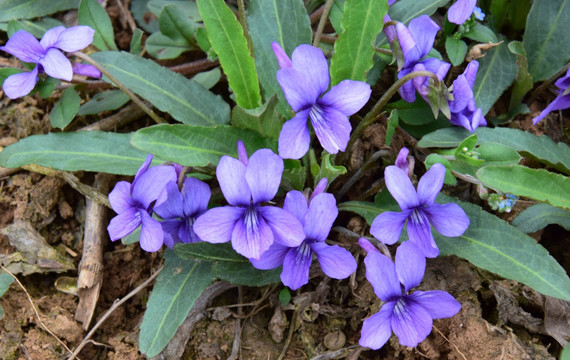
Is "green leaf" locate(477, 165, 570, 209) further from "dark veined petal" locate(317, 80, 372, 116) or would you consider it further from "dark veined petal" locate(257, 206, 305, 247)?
"dark veined petal" locate(257, 206, 305, 247)

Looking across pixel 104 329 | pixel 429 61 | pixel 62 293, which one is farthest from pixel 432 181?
pixel 62 293

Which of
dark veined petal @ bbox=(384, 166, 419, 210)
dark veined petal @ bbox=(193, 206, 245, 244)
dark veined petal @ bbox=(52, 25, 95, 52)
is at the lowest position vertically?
dark veined petal @ bbox=(193, 206, 245, 244)

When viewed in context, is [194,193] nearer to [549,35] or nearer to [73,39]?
[73,39]

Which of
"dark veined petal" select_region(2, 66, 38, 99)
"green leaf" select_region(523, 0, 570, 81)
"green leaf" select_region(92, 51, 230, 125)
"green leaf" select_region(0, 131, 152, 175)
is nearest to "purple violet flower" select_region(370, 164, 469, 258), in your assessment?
"green leaf" select_region(92, 51, 230, 125)

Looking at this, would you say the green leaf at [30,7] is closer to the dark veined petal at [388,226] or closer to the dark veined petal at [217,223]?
the dark veined petal at [217,223]

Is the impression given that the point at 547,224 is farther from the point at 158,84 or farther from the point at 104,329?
the point at 104,329
